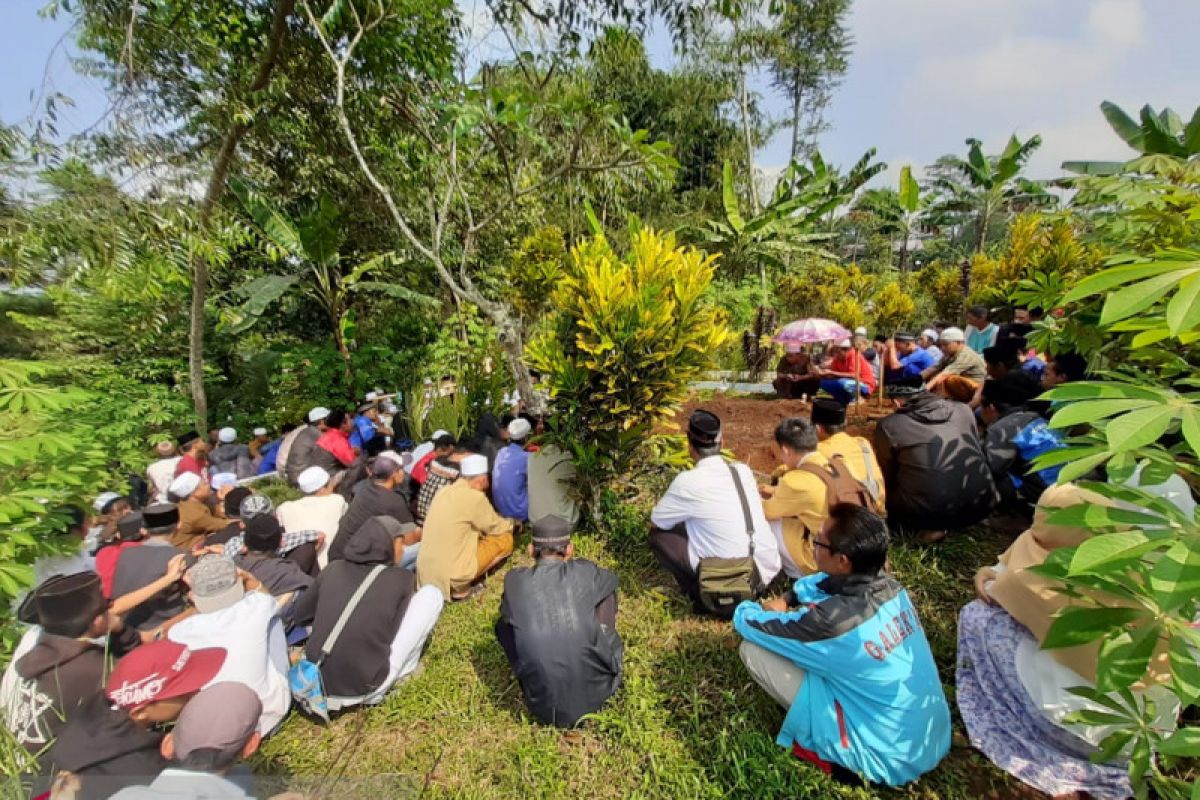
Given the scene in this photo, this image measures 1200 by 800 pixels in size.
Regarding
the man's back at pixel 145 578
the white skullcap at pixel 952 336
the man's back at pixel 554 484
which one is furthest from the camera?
the white skullcap at pixel 952 336

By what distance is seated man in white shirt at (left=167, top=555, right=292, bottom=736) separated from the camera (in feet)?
8.66

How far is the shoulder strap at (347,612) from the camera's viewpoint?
2936 millimetres

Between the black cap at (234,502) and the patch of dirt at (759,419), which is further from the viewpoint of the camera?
the patch of dirt at (759,419)

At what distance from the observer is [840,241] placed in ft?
146

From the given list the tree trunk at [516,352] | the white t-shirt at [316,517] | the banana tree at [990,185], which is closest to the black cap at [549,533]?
the white t-shirt at [316,517]

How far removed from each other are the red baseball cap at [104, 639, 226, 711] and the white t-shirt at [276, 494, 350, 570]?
72.6 inches

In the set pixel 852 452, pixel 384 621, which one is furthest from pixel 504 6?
pixel 384 621

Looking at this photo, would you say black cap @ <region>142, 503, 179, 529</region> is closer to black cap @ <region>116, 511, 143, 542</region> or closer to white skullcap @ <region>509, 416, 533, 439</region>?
black cap @ <region>116, 511, 143, 542</region>

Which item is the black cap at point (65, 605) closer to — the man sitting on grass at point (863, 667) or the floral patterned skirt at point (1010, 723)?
the man sitting on grass at point (863, 667)

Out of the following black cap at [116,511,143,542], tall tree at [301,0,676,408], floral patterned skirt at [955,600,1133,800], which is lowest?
floral patterned skirt at [955,600,1133,800]

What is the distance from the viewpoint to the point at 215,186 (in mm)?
6559

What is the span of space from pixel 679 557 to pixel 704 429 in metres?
0.94

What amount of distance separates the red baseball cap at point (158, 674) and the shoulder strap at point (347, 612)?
0.54 m

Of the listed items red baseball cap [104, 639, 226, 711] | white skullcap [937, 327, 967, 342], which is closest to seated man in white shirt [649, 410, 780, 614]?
red baseball cap [104, 639, 226, 711]
